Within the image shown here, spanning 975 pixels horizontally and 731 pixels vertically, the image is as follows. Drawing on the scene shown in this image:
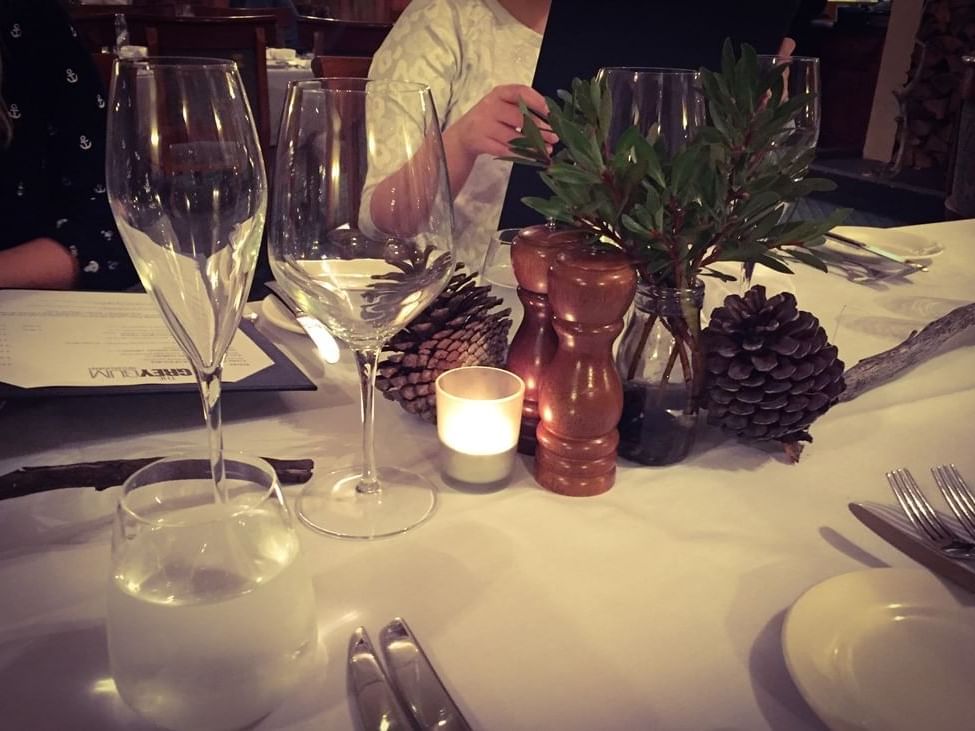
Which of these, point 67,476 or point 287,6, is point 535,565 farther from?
point 287,6

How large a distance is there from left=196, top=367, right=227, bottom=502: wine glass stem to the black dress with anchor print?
35.4 inches

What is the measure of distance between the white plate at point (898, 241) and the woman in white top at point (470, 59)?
0.55m

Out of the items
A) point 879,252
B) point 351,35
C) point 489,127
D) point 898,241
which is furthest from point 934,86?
point 489,127

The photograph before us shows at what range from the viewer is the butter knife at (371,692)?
37 cm

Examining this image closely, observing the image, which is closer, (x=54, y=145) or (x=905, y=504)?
(x=905, y=504)

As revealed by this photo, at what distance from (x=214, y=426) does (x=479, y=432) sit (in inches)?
7.3

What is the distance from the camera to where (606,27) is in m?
0.92

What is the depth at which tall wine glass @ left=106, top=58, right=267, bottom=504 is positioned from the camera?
17.4 inches

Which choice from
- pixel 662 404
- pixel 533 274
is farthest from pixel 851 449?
pixel 533 274

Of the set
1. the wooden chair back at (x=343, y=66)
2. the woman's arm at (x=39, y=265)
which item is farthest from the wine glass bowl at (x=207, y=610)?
the wooden chair back at (x=343, y=66)

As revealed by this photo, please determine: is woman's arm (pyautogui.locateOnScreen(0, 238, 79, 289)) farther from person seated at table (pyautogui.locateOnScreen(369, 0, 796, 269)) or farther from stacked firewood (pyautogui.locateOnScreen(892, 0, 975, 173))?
stacked firewood (pyautogui.locateOnScreen(892, 0, 975, 173))

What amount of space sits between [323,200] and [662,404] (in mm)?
288

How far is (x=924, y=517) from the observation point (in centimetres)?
54

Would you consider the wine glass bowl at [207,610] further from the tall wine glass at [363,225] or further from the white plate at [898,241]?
the white plate at [898,241]
